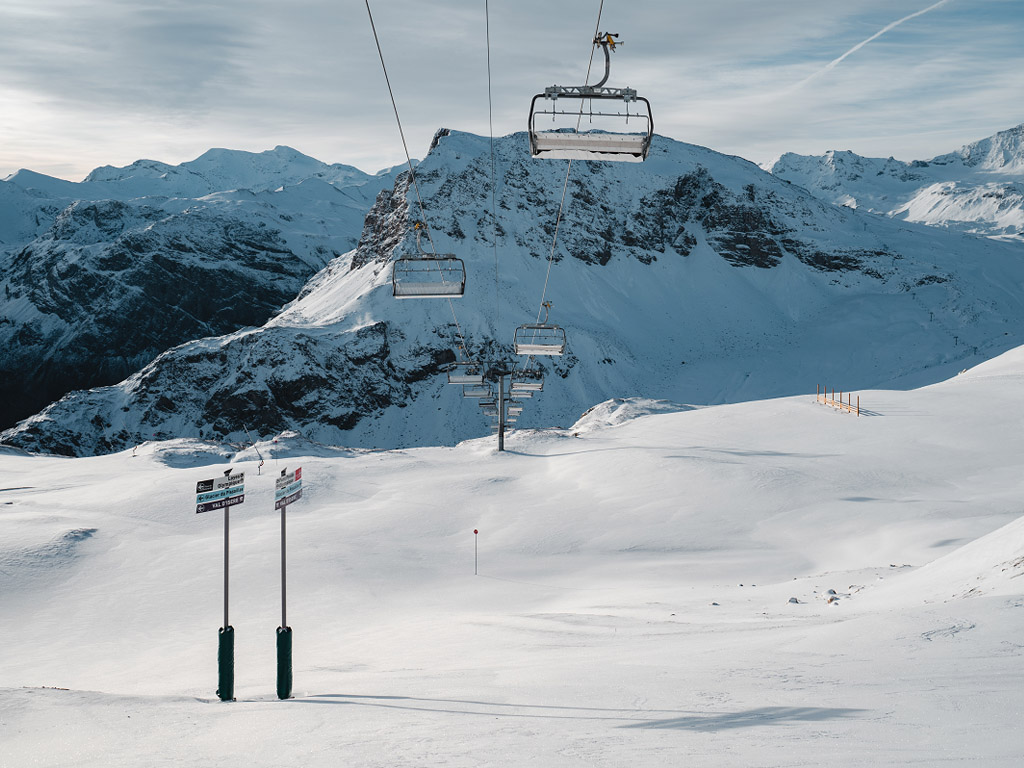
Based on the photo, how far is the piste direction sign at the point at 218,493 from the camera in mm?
12867

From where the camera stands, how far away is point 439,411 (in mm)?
93562

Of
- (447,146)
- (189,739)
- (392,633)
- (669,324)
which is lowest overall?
(392,633)

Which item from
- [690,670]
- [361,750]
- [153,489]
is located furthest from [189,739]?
[153,489]

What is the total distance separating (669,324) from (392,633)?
3794 inches

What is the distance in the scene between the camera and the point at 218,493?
13.0 meters

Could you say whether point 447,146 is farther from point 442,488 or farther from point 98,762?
point 98,762

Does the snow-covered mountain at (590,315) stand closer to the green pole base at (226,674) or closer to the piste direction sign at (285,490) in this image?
the piste direction sign at (285,490)

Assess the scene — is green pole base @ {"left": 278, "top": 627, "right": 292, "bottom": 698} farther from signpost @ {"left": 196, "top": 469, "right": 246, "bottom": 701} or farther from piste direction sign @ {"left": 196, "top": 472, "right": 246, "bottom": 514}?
piste direction sign @ {"left": 196, "top": 472, "right": 246, "bottom": 514}

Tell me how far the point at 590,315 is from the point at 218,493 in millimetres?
96891

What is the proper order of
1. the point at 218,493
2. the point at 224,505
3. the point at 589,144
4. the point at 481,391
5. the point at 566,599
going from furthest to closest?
the point at 481,391, the point at 566,599, the point at 224,505, the point at 218,493, the point at 589,144

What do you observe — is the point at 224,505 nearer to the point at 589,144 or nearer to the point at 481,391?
the point at 589,144

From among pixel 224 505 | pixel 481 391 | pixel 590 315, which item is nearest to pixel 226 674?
pixel 224 505

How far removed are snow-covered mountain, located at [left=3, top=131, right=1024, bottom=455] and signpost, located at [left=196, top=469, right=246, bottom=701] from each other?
247 ft

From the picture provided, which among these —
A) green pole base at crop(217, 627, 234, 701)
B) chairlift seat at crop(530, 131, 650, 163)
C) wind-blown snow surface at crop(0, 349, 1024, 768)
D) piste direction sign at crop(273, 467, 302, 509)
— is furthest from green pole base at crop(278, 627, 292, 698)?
chairlift seat at crop(530, 131, 650, 163)
